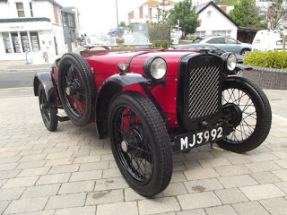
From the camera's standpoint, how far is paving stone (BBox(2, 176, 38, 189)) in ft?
7.99

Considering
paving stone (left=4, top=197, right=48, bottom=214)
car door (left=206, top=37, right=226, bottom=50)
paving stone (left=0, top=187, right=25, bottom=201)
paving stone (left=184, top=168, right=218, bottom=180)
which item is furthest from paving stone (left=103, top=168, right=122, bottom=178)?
car door (left=206, top=37, right=226, bottom=50)

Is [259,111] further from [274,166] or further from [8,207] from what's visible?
[8,207]

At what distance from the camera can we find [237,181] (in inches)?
90.2

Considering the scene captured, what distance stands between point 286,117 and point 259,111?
2156 millimetres

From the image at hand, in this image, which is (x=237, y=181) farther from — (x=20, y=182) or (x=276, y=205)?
(x=20, y=182)

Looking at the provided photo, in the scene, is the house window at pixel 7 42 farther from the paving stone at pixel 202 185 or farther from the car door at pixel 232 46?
the paving stone at pixel 202 185

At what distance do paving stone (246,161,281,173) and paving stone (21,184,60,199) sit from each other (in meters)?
2.11

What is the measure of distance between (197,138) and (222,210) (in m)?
0.67

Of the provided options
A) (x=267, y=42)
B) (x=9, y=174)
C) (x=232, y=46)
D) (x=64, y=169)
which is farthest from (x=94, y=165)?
(x=267, y=42)

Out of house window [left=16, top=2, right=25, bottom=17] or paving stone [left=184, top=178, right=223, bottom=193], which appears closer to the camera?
paving stone [left=184, top=178, right=223, bottom=193]

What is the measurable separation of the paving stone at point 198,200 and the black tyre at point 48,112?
8.50ft

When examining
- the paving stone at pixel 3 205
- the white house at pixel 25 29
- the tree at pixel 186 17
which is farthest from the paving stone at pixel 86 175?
the tree at pixel 186 17

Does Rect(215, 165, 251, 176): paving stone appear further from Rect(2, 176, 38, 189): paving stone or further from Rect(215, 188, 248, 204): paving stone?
Rect(2, 176, 38, 189): paving stone

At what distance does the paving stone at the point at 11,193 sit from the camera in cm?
222
